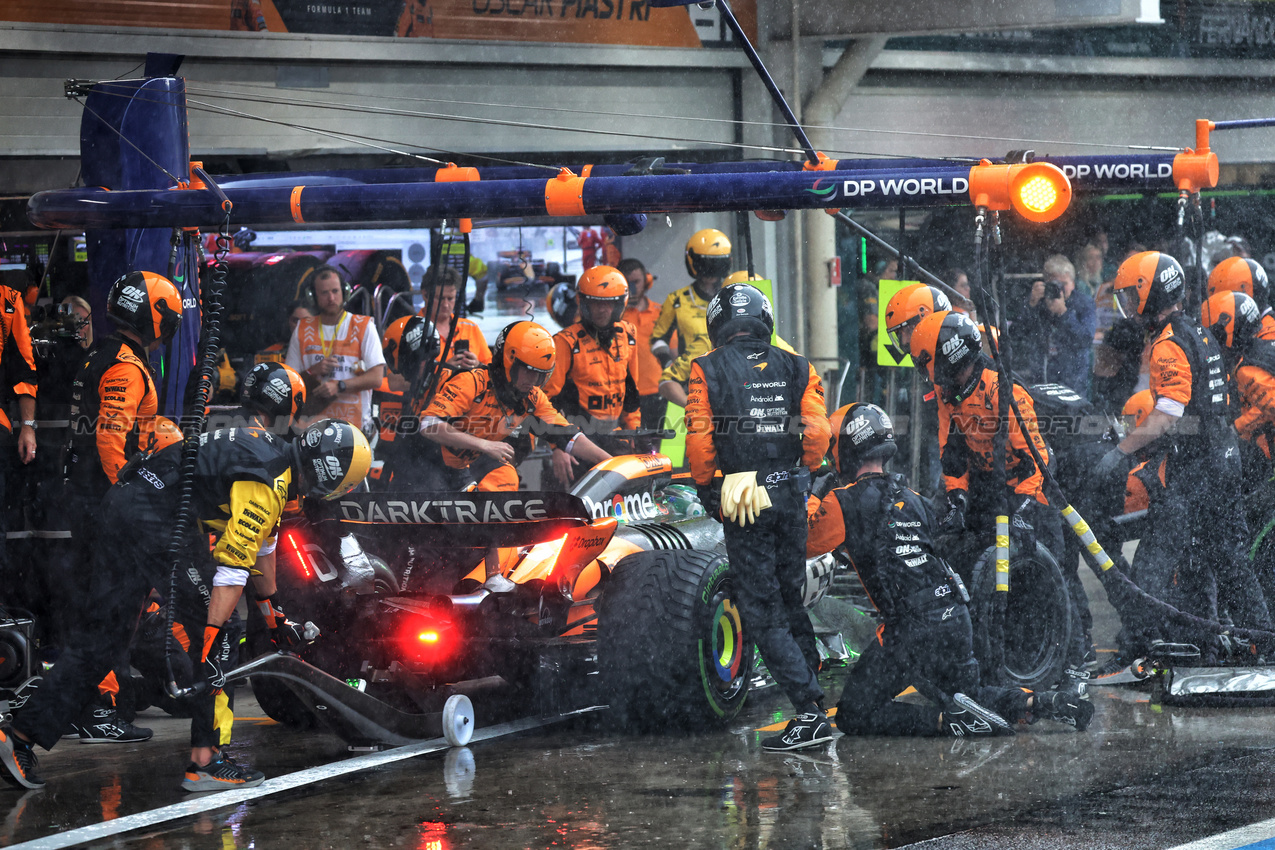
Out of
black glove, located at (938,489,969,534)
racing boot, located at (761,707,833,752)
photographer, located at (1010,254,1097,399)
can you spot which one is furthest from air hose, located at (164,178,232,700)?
photographer, located at (1010,254,1097,399)

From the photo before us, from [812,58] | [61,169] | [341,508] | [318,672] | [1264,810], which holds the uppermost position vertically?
[812,58]

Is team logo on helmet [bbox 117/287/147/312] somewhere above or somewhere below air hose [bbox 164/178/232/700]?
above

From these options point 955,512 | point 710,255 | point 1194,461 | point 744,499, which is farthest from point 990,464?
point 710,255

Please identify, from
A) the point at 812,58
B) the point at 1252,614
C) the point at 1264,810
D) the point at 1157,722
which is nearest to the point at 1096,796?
the point at 1264,810

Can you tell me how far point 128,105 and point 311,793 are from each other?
3.75 m

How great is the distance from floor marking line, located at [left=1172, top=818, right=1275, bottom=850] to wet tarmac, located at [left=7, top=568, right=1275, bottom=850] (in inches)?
2.2

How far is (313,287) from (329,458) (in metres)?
4.13

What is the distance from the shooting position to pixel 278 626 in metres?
5.89

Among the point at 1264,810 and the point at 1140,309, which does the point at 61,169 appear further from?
the point at 1264,810

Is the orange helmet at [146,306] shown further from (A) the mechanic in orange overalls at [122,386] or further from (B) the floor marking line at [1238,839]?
(B) the floor marking line at [1238,839]

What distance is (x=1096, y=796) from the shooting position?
203 inches

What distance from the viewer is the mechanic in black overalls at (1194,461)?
7.13 meters

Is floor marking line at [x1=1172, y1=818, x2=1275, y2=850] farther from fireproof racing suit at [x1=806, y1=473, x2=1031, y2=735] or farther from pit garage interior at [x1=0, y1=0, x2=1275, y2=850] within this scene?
fireproof racing suit at [x1=806, y1=473, x2=1031, y2=735]

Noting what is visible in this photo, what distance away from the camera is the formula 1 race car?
6.03 m
